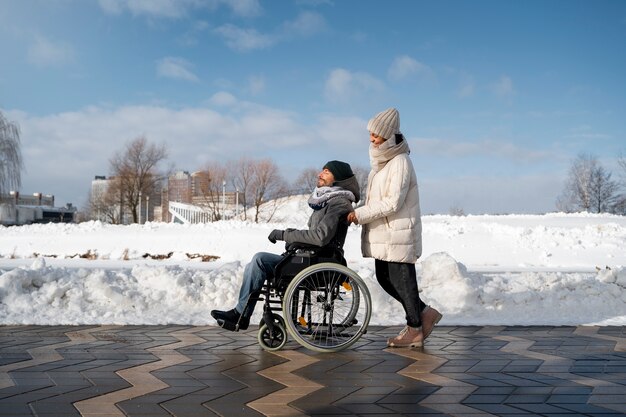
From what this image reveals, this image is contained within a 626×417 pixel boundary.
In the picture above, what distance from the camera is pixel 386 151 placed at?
16.4 ft

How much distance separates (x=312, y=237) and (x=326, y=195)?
333mm

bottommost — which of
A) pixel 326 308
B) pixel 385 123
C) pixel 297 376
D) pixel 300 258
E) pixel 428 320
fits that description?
pixel 297 376

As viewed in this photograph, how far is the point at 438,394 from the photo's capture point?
350cm

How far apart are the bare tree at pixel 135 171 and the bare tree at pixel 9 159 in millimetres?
20846

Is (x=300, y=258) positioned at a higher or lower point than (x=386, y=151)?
lower

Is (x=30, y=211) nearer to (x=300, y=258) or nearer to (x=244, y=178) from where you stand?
(x=244, y=178)

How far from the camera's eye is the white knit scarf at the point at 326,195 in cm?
481

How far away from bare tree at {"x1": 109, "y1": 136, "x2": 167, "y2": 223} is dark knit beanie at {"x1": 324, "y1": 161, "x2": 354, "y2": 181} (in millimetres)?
51293

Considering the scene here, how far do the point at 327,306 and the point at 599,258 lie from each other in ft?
51.8

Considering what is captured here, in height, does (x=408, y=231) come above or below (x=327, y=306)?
above

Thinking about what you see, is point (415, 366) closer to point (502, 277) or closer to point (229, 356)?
point (229, 356)

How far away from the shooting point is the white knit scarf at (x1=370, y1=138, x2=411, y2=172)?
499 centimetres

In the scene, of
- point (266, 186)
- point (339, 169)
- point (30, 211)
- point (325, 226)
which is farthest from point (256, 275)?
point (30, 211)

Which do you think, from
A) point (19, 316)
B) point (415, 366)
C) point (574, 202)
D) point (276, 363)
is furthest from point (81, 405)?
point (574, 202)
